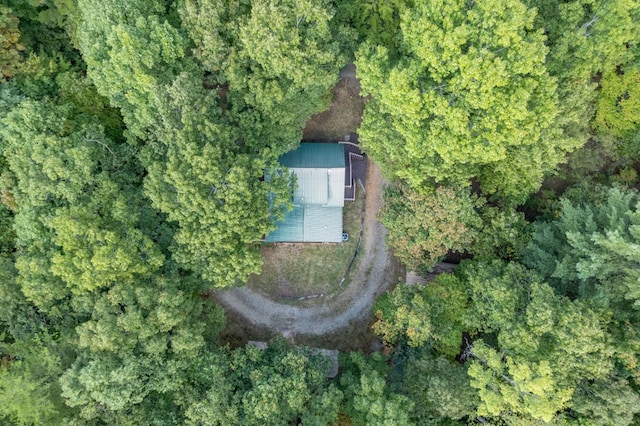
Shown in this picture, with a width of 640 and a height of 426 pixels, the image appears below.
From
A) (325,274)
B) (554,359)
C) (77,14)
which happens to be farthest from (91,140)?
(554,359)

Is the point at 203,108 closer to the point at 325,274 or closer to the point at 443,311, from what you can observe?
the point at 325,274

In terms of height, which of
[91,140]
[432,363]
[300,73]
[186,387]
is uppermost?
[300,73]

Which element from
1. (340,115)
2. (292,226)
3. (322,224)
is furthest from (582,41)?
(292,226)

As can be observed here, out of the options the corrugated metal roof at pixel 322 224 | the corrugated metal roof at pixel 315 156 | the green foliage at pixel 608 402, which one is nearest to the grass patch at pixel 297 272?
the corrugated metal roof at pixel 322 224

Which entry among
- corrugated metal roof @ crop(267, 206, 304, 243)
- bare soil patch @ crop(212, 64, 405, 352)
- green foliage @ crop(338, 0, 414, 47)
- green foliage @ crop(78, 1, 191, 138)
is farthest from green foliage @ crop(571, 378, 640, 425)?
green foliage @ crop(78, 1, 191, 138)

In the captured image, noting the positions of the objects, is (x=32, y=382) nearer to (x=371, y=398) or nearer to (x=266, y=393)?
(x=266, y=393)

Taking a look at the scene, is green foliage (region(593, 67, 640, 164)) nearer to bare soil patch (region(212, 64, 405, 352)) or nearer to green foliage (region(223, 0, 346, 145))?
bare soil patch (region(212, 64, 405, 352))
